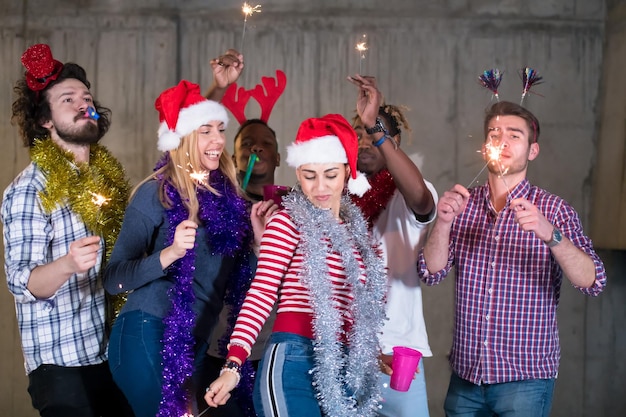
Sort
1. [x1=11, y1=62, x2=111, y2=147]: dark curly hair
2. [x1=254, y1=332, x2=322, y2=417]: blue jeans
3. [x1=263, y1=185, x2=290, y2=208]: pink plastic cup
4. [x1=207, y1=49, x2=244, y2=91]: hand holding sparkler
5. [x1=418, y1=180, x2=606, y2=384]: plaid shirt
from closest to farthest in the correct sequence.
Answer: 1. [x1=254, y1=332, x2=322, y2=417]: blue jeans
2. [x1=418, y1=180, x2=606, y2=384]: plaid shirt
3. [x1=263, y1=185, x2=290, y2=208]: pink plastic cup
4. [x1=11, y1=62, x2=111, y2=147]: dark curly hair
5. [x1=207, y1=49, x2=244, y2=91]: hand holding sparkler

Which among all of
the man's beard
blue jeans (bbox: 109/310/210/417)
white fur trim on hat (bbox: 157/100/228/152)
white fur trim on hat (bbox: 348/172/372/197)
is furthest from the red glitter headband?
white fur trim on hat (bbox: 348/172/372/197)

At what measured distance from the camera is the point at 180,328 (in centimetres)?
→ 231

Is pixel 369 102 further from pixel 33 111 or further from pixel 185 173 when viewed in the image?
pixel 33 111

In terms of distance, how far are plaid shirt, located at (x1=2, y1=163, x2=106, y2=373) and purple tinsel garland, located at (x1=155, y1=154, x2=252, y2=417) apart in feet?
1.27

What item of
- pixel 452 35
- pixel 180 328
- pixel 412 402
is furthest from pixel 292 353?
pixel 452 35

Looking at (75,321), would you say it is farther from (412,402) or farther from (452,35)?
(452,35)

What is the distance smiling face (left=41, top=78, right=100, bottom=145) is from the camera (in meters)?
2.67

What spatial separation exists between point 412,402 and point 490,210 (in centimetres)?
73

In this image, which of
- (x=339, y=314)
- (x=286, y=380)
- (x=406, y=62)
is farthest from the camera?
(x=406, y=62)

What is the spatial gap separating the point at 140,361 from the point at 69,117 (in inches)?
37.6

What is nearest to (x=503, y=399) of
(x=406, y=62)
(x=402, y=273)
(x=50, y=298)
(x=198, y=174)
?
(x=402, y=273)

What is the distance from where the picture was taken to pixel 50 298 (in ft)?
8.04

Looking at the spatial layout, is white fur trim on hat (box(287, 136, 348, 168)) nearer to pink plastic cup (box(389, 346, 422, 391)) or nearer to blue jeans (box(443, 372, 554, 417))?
pink plastic cup (box(389, 346, 422, 391))

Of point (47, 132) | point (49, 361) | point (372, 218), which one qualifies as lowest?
point (49, 361)
